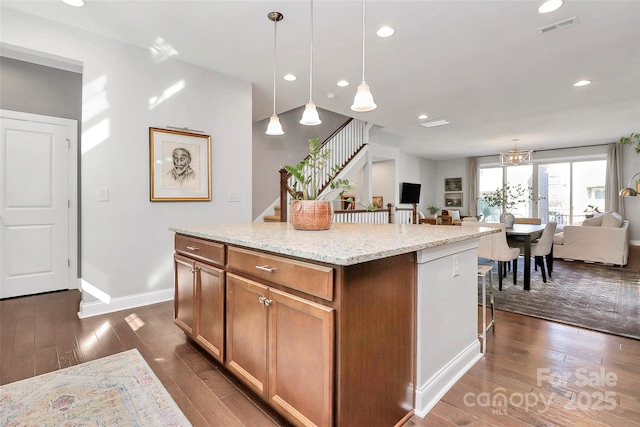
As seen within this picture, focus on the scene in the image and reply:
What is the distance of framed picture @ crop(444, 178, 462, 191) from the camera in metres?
11.0

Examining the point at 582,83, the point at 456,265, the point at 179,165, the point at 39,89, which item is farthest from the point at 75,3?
the point at 582,83

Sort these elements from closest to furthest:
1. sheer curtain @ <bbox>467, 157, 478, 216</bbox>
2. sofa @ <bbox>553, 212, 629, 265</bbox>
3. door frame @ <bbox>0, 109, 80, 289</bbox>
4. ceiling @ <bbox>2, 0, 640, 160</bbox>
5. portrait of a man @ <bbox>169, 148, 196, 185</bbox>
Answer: ceiling @ <bbox>2, 0, 640, 160</bbox>, portrait of a man @ <bbox>169, 148, 196, 185</bbox>, door frame @ <bbox>0, 109, 80, 289</bbox>, sofa @ <bbox>553, 212, 629, 265</bbox>, sheer curtain @ <bbox>467, 157, 478, 216</bbox>

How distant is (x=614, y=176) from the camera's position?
26.2ft

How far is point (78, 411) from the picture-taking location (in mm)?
1576

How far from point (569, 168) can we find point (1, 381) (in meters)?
11.6

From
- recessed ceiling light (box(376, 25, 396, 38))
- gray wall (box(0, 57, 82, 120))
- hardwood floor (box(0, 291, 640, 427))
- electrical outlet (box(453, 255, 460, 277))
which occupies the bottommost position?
hardwood floor (box(0, 291, 640, 427))

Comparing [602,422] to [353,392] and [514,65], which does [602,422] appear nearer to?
[353,392]

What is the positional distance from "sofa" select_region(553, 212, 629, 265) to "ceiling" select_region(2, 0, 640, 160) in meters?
1.93

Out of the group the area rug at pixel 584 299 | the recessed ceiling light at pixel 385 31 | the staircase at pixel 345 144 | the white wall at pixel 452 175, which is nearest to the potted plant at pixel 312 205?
the recessed ceiling light at pixel 385 31

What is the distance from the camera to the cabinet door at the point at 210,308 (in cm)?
186

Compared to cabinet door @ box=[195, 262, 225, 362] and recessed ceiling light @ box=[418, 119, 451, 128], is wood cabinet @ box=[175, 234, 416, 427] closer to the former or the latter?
cabinet door @ box=[195, 262, 225, 362]

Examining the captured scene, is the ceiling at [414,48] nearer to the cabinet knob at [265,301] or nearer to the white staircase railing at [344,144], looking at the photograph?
the white staircase railing at [344,144]

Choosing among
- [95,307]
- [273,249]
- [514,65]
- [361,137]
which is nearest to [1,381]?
[95,307]

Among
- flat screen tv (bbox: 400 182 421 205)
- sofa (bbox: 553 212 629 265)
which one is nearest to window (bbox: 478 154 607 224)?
flat screen tv (bbox: 400 182 421 205)
